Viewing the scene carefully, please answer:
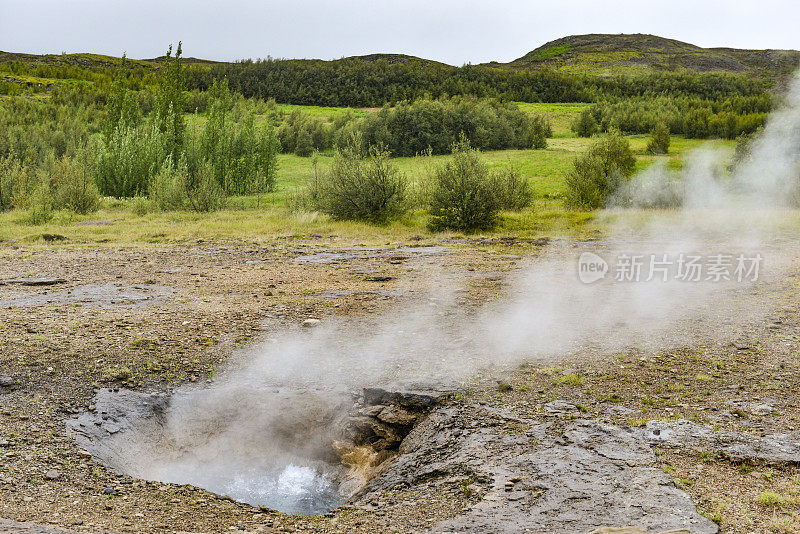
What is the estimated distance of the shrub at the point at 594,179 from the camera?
23.1 m

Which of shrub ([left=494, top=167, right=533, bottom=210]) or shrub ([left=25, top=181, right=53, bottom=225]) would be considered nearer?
shrub ([left=25, top=181, right=53, bottom=225])

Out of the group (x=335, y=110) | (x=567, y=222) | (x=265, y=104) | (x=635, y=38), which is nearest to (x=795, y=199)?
(x=567, y=222)

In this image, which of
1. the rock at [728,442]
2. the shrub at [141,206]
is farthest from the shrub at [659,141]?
the rock at [728,442]

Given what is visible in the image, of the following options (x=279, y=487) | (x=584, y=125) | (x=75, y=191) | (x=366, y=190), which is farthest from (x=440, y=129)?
(x=279, y=487)

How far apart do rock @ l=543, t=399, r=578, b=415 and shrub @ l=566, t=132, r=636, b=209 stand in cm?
1857

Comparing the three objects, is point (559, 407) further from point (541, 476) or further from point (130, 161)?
point (130, 161)

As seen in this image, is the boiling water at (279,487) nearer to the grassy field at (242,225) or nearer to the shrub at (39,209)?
the grassy field at (242,225)

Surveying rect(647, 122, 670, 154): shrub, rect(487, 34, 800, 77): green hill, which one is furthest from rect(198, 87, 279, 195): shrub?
rect(487, 34, 800, 77): green hill

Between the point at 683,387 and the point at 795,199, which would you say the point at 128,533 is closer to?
the point at 683,387

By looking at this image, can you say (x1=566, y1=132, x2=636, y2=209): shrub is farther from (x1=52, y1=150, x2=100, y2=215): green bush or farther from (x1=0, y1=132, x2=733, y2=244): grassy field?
(x1=52, y1=150, x2=100, y2=215): green bush

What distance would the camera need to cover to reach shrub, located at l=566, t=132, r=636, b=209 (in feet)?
75.9

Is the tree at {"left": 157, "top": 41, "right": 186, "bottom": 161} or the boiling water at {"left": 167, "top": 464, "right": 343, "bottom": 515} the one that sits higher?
the tree at {"left": 157, "top": 41, "right": 186, "bottom": 161}

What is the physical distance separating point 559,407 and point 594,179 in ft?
65.8

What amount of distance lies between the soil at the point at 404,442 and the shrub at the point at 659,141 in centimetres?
3242
